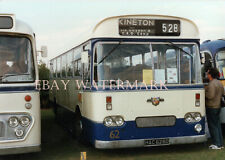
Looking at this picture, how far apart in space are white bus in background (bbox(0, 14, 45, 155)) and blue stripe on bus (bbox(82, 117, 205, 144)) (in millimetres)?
1283

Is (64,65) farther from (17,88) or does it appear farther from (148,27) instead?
(17,88)

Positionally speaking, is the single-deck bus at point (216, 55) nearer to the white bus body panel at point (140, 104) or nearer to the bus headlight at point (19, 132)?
the white bus body panel at point (140, 104)

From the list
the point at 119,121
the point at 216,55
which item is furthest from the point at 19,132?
the point at 216,55

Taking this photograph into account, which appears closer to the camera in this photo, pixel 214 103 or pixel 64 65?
pixel 214 103

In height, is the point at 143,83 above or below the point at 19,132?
above

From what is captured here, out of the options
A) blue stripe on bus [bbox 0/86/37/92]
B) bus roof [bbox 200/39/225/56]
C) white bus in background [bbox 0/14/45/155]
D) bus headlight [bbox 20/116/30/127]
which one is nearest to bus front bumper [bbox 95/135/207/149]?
white bus in background [bbox 0/14/45/155]

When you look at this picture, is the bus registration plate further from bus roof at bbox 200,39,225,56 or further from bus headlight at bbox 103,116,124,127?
bus roof at bbox 200,39,225,56

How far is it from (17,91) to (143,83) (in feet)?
8.66

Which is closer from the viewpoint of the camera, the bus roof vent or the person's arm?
the bus roof vent

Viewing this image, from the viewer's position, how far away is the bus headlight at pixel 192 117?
8.15 m

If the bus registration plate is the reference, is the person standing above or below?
above

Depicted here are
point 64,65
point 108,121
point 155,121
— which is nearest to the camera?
point 108,121

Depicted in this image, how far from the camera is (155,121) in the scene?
7.97m

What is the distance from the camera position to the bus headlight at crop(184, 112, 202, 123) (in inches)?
321
